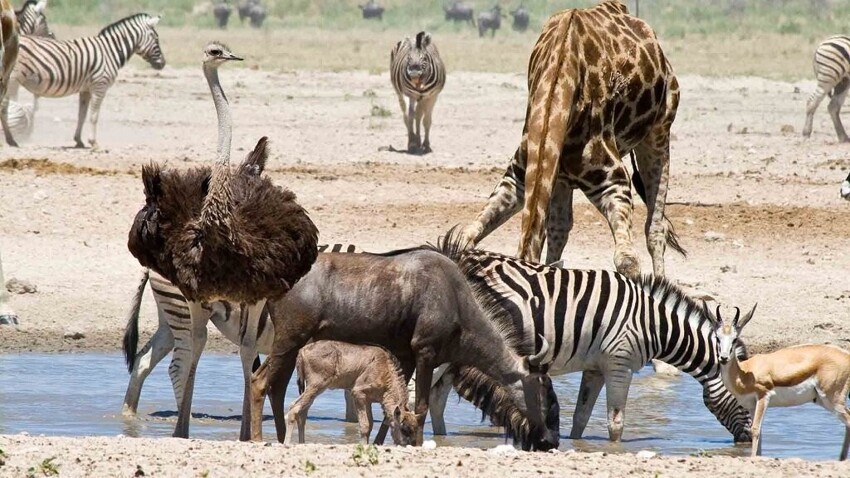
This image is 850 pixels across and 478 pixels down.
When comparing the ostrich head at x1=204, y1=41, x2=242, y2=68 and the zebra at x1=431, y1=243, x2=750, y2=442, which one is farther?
the zebra at x1=431, y1=243, x2=750, y2=442

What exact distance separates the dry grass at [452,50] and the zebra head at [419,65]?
9.31 meters

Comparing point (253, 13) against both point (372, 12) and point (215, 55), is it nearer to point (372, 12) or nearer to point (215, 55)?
point (372, 12)

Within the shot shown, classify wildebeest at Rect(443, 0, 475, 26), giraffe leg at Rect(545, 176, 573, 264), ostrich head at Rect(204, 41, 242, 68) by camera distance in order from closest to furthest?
ostrich head at Rect(204, 41, 242, 68), giraffe leg at Rect(545, 176, 573, 264), wildebeest at Rect(443, 0, 475, 26)

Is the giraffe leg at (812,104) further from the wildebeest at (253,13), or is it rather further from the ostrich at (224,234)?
the wildebeest at (253,13)

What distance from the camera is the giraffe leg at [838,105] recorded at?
2139 cm

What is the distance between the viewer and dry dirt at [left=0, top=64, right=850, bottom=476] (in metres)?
6.50

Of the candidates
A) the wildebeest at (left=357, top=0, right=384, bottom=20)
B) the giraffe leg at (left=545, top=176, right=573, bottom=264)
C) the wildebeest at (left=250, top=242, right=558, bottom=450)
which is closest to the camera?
the wildebeest at (left=250, top=242, right=558, bottom=450)

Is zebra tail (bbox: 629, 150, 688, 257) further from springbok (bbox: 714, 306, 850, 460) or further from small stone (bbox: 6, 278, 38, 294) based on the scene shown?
small stone (bbox: 6, 278, 38, 294)

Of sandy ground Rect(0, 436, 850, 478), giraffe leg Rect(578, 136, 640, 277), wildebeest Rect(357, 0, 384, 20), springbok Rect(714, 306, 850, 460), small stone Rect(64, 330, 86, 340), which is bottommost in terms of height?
small stone Rect(64, 330, 86, 340)

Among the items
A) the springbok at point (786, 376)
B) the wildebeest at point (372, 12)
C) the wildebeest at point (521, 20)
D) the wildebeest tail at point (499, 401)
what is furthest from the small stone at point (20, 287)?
the wildebeest at point (372, 12)

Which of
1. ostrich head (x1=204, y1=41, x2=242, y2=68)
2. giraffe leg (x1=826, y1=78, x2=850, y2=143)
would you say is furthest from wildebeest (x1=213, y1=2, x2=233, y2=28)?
ostrich head (x1=204, y1=41, x2=242, y2=68)

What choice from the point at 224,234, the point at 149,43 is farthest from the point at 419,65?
the point at 224,234

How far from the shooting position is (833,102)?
22062 millimetres

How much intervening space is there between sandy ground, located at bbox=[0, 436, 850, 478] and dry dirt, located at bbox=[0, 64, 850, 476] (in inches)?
0.7
